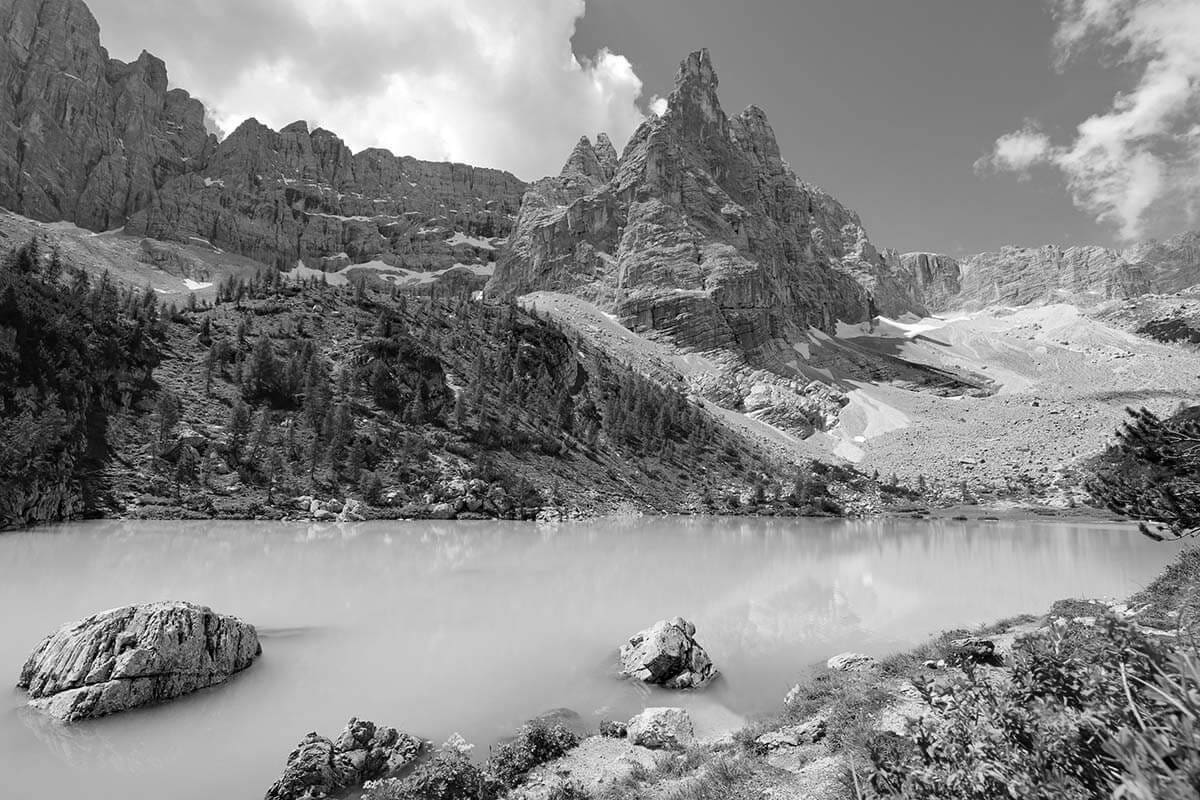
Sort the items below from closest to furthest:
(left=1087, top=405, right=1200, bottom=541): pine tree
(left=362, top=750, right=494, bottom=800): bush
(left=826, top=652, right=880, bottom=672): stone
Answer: (left=362, top=750, right=494, bottom=800): bush
(left=826, top=652, right=880, bottom=672): stone
(left=1087, top=405, right=1200, bottom=541): pine tree

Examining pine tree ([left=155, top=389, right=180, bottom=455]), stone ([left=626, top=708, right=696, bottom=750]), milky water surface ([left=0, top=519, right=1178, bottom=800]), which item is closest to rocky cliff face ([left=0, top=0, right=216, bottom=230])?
pine tree ([left=155, top=389, right=180, bottom=455])

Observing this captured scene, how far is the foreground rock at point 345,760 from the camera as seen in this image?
7.62 metres

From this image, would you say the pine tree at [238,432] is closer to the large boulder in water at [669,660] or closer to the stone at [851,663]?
the large boulder in water at [669,660]

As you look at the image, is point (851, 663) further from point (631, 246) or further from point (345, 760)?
point (631, 246)

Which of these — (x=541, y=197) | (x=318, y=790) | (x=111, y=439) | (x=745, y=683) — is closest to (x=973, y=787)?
(x=318, y=790)

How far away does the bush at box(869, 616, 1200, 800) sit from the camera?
2260 mm

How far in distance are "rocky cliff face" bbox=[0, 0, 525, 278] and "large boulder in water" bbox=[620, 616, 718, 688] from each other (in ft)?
661

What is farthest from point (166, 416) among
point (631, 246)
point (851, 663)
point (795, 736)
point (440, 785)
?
point (631, 246)

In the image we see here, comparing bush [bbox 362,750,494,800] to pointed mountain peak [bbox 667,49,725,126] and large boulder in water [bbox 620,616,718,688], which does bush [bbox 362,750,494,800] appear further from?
pointed mountain peak [bbox 667,49,725,126]

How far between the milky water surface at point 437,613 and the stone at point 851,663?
2.50 feet

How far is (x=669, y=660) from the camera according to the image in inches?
496

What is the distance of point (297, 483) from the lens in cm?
4228

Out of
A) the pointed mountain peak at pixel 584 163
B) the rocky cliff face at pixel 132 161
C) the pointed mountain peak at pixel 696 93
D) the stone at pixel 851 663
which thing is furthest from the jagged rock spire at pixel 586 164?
the stone at pixel 851 663

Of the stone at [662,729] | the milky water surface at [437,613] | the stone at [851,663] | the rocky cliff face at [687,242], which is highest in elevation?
the rocky cliff face at [687,242]
